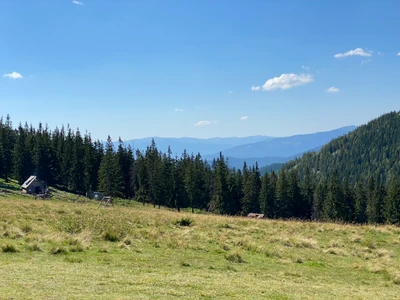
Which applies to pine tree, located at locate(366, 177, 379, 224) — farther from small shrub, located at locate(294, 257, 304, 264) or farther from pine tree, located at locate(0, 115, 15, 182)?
→ pine tree, located at locate(0, 115, 15, 182)

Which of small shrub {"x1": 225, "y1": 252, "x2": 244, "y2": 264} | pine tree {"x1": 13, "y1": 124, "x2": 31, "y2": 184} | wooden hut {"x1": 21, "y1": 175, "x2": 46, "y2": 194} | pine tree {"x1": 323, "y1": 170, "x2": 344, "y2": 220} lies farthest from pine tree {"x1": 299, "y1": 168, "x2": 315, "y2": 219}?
small shrub {"x1": 225, "y1": 252, "x2": 244, "y2": 264}

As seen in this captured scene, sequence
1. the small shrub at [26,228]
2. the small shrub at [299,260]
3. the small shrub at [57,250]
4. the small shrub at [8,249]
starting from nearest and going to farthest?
the small shrub at [8,249] < the small shrub at [57,250] < the small shrub at [299,260] < the small shrub at [26,228]

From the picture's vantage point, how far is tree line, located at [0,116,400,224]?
8588 cm

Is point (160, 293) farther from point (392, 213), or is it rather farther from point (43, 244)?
point (392, 213)

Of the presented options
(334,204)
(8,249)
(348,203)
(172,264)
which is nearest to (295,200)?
(334,204)

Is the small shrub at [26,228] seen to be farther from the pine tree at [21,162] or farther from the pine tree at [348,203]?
the pine tree at [348,203]

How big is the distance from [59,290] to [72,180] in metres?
85.3

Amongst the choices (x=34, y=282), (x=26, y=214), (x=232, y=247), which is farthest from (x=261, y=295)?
(x=26, y=214)

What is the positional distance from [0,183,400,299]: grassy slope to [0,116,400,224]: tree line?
66.5 meters

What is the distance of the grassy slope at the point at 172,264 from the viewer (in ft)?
26.8

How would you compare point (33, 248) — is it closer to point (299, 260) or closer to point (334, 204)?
point (299, 260)

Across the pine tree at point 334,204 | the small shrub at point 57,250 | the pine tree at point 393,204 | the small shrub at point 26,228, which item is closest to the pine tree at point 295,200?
the pine tree at point 334,204

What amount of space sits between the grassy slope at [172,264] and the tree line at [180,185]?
218 ft

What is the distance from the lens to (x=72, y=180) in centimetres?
8725
